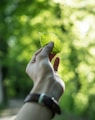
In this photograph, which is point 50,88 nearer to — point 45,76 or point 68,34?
point 45,76

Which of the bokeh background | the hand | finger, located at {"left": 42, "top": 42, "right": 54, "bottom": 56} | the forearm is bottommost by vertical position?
the bokeh background

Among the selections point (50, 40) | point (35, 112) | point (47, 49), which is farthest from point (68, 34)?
point (35, 112)

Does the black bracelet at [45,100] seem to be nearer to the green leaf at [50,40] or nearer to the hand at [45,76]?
the hand at [45,76]

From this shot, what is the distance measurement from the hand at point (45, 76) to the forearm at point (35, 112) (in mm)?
78

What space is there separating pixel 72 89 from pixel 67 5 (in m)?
1.87

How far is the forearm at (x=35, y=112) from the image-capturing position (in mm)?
1429

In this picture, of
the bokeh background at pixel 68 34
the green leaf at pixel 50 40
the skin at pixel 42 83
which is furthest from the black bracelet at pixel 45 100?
the bokeh background at pixel 68 34

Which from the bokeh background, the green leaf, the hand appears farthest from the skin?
the bokeh background

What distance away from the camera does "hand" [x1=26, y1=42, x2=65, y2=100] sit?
4.99 feet

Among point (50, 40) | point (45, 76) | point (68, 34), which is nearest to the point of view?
point (45, 76)

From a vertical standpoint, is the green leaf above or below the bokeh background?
above

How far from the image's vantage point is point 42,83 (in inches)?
59.9

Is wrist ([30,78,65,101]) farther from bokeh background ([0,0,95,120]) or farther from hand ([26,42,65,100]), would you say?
bokeh background ([0,0,95,120])

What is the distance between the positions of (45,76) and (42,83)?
31mm
